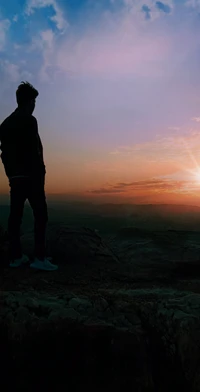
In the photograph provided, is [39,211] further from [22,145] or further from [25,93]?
[25,93]

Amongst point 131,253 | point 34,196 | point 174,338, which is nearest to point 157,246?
point 131,253

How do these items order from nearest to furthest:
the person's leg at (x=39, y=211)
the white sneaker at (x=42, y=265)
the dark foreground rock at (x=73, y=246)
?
1. the white sneaker at (x=42, y=265)
2. the person's leg at (x=39, y=211)
3. the dark foreground rock at (x=73, y=246)

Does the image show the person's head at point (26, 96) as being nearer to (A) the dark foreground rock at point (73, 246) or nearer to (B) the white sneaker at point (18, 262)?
(B) the white sneaker at point (18, 262)

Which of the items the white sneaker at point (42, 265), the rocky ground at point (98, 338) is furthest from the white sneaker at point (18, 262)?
the rocky ground at point (98, 338)

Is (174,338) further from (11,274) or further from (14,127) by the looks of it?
(14,127)

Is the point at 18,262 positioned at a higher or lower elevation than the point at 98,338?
higher

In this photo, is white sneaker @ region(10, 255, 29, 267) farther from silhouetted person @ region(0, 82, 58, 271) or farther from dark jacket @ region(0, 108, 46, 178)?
dark jacket @ region(0, 108, 46, 178)

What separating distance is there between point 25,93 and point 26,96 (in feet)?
0.13

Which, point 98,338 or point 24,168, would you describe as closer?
point 98,338

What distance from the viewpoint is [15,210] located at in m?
4.36

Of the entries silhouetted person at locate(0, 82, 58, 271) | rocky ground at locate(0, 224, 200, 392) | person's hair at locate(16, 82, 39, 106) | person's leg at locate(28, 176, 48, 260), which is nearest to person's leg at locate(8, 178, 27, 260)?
silhouetted person at locate(0, 82, 58, 271)

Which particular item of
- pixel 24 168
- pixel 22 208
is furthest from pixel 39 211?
pixel 24 168

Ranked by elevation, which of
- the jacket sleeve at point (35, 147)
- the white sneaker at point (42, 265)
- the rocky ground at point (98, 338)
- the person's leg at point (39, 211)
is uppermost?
the jacket sleeve at point (35, 147)

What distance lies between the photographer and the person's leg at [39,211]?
4355mm
